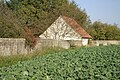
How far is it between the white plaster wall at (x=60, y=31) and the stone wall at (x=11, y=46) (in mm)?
24448

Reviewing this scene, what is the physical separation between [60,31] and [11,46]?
1054 inches

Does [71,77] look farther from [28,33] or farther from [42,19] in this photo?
[42,19]

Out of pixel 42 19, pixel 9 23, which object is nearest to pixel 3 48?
pixel 9 23

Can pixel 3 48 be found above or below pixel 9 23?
below

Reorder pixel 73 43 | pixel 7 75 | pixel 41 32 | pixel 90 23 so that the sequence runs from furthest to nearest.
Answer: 1. pixel 90 23
2. pixel 41 32
3. pixel 73 43
4. pixel 7 75

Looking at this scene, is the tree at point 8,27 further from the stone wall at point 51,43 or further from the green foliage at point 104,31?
the green foliage at point 104,31

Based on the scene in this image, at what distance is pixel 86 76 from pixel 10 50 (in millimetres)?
10461

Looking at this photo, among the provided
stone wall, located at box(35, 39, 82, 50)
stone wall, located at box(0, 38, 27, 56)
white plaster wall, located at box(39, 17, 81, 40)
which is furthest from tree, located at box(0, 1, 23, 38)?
white plaster wall, located at box(39, 17, 81, 40)

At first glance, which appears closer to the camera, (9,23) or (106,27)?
(9,23)

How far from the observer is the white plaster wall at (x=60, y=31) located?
44156 millimetres

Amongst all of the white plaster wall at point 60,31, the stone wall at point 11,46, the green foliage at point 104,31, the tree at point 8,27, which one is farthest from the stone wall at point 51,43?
the green foliage at point 104,31

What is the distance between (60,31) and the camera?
44.3 meters

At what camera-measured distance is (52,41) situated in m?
26.6

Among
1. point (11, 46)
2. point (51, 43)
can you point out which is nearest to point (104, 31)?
point (51, 43)
